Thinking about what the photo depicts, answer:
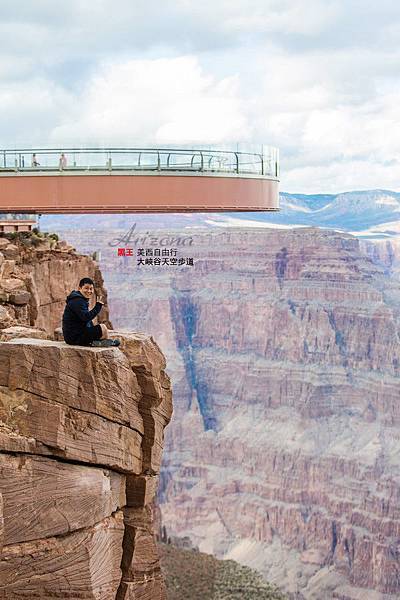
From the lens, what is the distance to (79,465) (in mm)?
12555

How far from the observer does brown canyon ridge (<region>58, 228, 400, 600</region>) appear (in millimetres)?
116125

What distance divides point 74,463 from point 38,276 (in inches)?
498

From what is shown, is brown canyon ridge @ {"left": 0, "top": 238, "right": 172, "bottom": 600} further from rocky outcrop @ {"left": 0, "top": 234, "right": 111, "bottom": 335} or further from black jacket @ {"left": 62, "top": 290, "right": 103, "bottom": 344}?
rocky outcrop @ {"left": 0, "top": 234, "right": 111, "bottom": 335}

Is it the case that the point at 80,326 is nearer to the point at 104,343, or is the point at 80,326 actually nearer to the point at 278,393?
the point at 104,343

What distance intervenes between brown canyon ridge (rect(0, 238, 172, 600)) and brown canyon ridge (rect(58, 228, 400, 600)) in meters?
95.2

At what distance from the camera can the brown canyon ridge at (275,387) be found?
11612 centimetres

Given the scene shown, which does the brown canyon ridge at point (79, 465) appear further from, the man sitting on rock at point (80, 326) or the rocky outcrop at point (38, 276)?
the rocky outcrop at point (38, 276)

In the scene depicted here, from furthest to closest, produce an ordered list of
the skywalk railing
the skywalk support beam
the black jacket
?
the skywalk support beam → the skywalk railing → the black jacket

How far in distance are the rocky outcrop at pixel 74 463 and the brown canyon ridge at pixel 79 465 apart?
0.01 m

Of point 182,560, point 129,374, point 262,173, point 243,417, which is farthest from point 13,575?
point 243,417

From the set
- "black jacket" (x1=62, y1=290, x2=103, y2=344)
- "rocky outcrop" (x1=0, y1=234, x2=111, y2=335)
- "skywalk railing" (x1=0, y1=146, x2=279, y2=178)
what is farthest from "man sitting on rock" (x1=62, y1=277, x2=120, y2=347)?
"skywalk railing" (x1=0, y1=146, x2=279, y2=178)

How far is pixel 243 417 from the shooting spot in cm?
13625

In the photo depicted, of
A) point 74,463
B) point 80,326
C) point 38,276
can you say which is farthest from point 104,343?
point 38,276

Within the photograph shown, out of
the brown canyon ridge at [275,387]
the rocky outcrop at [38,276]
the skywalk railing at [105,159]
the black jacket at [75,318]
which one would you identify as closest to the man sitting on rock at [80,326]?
the black jacket at [75,318]
